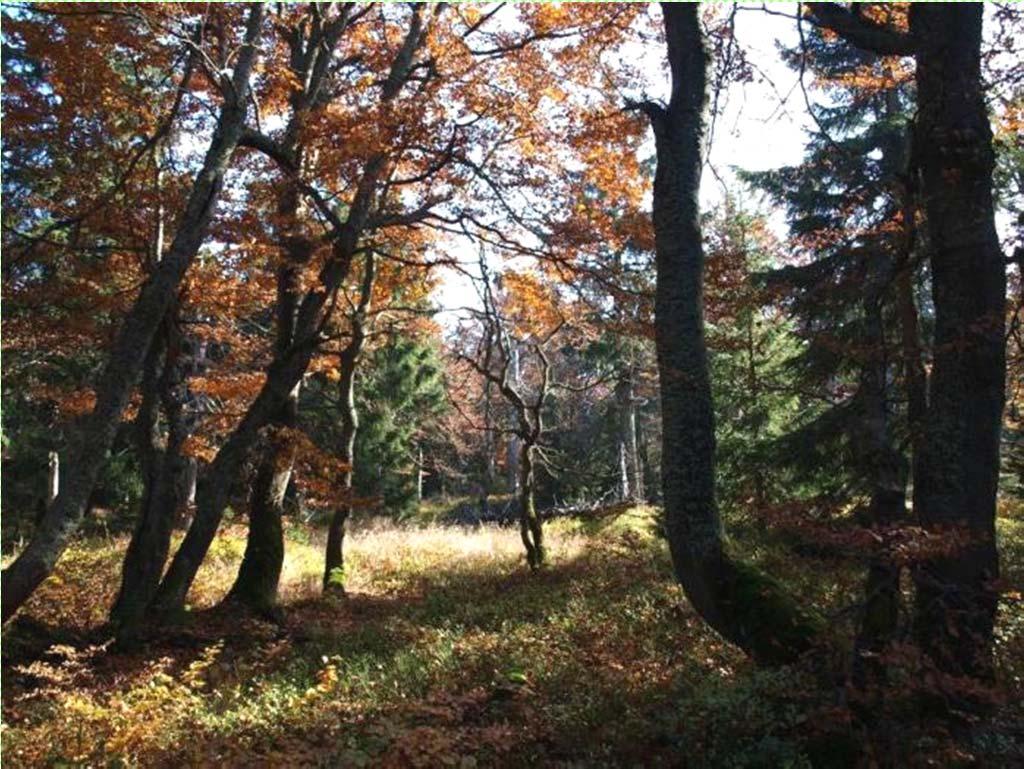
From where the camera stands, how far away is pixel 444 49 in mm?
11602

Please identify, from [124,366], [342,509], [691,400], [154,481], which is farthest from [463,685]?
[342,509]

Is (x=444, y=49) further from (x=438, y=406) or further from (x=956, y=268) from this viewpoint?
(x=438, y=406)

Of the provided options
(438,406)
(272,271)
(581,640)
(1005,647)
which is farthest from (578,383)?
(1005,647)

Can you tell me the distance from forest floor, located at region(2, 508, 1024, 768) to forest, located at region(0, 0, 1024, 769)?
5cm

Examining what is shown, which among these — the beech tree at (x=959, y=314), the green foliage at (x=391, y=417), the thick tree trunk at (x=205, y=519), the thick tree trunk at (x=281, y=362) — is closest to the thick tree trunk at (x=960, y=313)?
the beech tree at (x=959, y=314)

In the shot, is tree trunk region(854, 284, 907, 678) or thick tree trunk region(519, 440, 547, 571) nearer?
tree trunk region(854, 284, 907, 678)

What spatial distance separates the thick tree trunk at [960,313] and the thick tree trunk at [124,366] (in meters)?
6.59

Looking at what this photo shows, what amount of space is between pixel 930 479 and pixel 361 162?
8379 millimetres

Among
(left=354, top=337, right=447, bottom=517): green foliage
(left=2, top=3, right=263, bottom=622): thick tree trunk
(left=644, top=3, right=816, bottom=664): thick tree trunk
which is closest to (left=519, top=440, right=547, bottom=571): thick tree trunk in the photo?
(left=2, top=3, right=263, bottom=622): thick tree trunk

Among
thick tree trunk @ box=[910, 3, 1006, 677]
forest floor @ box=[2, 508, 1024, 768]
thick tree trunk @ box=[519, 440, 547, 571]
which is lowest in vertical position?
forest floor @ box=[2, 508, 1024, 768]

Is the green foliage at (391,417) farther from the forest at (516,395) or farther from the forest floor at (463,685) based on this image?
the forest floor at (463,685)

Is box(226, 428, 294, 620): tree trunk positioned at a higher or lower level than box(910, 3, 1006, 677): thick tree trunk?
lower

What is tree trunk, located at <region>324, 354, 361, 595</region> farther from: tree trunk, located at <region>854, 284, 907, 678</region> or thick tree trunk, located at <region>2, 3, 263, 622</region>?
tree trunk, located at <region>854, 284, 907, 678</region>

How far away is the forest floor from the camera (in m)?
4.70
